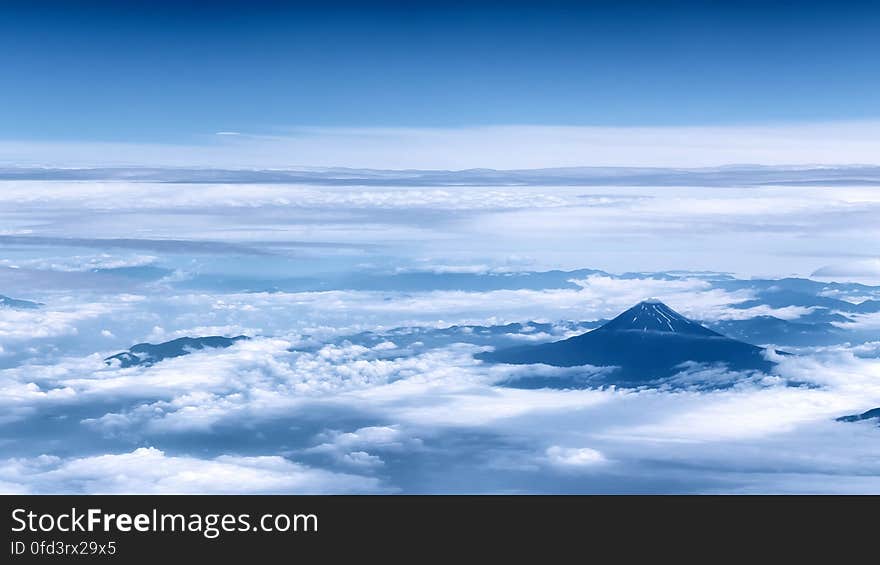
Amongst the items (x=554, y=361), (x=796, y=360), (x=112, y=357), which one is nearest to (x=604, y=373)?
(x=554, y=361)

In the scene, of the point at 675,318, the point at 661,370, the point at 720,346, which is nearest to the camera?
the point at 661,370

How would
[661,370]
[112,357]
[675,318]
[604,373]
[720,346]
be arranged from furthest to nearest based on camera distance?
[675,318] → [720,346] → [661,370] → [604,373] → [112,357]
